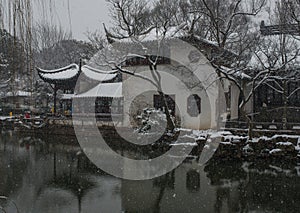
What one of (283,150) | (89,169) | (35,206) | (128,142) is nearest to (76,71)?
(128,142)

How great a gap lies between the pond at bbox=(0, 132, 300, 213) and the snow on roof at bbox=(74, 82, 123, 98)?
823 cm

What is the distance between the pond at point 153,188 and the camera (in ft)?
20.5

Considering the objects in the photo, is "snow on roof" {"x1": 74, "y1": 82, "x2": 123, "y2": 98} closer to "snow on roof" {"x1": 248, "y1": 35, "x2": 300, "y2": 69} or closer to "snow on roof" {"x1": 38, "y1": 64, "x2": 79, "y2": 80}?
"snow on roof" {"x1": 38, "y1": 64, "x2": 79, "y2": 80}

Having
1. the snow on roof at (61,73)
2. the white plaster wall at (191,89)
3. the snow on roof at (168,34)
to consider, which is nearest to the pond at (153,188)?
the white plaster wall at (191,89)

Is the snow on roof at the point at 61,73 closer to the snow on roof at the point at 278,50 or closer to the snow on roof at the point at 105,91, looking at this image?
the snow on roof at the point at 105,91

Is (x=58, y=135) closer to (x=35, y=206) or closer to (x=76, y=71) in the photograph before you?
(x=76, y=71)

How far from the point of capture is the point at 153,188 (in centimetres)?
751

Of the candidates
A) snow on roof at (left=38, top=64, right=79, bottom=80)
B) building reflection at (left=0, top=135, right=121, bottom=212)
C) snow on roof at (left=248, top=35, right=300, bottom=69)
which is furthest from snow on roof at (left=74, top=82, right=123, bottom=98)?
snow on roof at (left=248, top=35, right=300, bottom=69)

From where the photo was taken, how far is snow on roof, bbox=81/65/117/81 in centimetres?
1994

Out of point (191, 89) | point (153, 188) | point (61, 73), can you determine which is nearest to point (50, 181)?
point (153, 188)

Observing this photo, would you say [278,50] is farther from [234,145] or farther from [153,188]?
[153,188]

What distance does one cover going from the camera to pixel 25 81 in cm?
273

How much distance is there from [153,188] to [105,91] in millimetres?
12188

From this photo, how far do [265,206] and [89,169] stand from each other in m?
4.95
